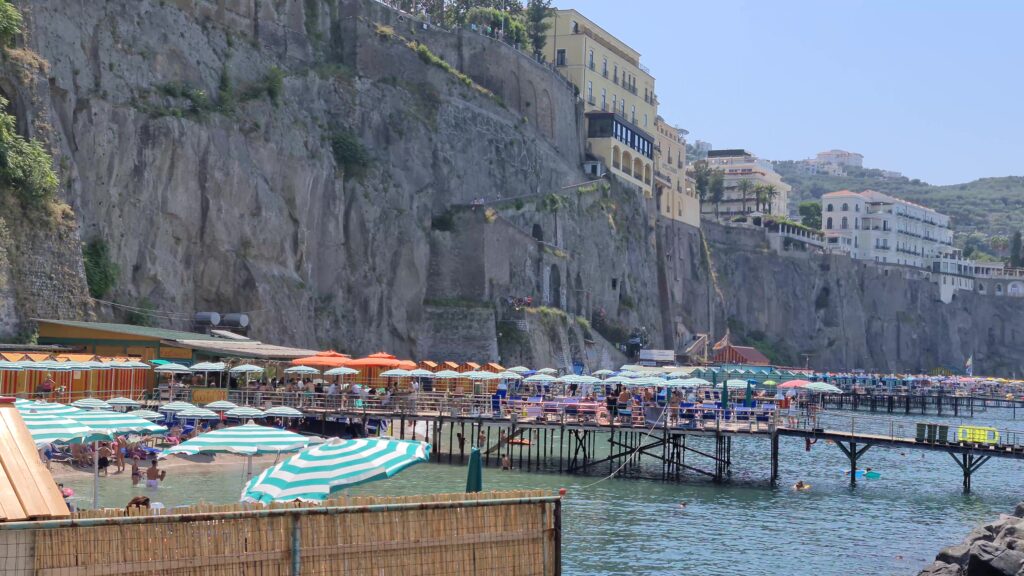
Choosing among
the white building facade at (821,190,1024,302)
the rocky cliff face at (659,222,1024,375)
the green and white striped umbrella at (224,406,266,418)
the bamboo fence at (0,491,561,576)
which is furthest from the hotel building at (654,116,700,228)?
the bamboo fence at (0,491,561,576)

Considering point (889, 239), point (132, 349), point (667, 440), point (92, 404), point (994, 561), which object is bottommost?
point (994, 561)

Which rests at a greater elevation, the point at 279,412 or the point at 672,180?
the point at 672,180

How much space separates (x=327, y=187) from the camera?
75.1 m

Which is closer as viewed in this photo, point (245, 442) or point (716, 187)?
point (245, 442)

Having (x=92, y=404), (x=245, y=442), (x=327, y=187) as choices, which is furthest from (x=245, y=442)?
(x=327, y=187)

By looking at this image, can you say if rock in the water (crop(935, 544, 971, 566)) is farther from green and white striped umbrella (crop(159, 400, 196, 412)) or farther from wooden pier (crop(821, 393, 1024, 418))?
wooden pier (crop(821, 393, 1024, 418))

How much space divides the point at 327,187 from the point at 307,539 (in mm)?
62032

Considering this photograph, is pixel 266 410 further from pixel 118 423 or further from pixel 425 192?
pixel 425 192

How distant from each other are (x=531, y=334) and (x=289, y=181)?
2213 cm

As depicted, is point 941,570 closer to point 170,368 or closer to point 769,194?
point 170,368

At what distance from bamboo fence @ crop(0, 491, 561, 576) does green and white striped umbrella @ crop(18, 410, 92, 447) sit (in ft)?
46.4

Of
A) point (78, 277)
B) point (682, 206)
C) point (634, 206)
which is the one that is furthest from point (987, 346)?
point (78, 277)

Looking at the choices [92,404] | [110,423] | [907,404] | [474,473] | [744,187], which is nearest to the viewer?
[474,473]

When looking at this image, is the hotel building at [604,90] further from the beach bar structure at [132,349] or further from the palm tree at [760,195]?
the beach bar structure at [132,349]
